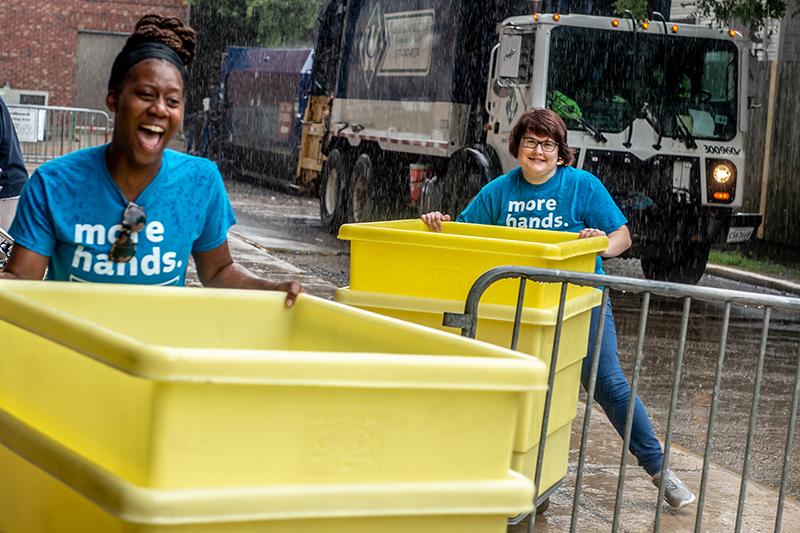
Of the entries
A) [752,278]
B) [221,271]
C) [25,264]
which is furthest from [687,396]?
[752,278]

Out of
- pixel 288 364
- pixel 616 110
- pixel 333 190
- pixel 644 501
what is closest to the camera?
pixel 288 364

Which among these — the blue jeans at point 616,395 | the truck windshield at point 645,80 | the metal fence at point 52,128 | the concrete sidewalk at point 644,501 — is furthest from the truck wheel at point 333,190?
the blue jeans at point 616,395

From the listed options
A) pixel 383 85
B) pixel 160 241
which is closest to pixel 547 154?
pixel 160 241

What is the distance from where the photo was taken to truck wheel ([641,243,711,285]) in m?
15.6

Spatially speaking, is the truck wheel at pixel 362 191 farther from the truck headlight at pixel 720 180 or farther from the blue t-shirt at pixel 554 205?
the blue t-shirt at pixel 554 205

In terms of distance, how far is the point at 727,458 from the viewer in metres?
7.54

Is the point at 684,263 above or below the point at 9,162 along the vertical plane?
below

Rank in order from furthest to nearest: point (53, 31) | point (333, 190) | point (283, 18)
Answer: point (53, 31) < point (283, 18) < point (333, 190)

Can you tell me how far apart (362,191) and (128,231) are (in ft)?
50.6

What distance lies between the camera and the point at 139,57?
3.47m

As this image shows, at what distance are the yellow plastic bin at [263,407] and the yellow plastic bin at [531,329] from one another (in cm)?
233

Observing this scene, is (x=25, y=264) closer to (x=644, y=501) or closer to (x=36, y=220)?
(x=36, y=220)

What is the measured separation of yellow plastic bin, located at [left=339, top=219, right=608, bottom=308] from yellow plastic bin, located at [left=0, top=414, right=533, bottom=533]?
2.58 meters

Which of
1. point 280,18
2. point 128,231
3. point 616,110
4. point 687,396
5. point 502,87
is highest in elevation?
point 280,18
